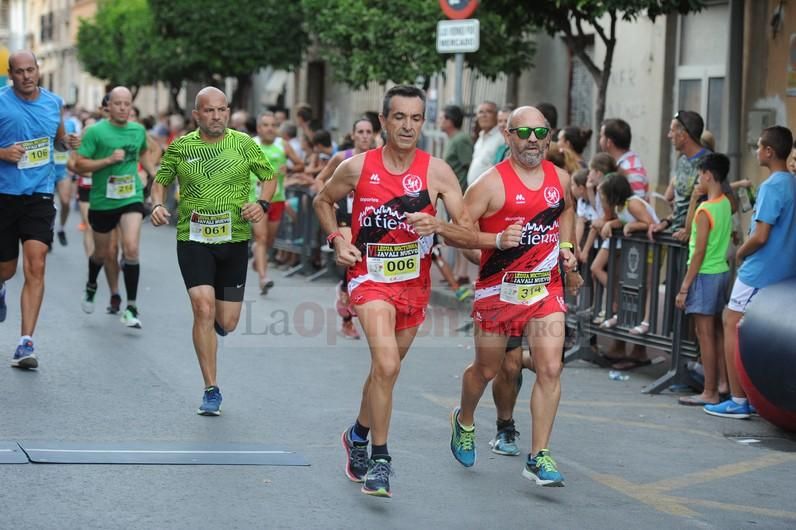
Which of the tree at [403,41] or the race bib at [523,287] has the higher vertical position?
the tree at [403,41]

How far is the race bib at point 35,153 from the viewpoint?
9.61m

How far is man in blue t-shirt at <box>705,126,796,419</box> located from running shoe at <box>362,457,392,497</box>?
337cm

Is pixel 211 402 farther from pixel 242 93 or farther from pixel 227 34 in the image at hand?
pixel 242 93

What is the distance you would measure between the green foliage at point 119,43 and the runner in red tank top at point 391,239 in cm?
2554

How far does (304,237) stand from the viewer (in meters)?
17.4

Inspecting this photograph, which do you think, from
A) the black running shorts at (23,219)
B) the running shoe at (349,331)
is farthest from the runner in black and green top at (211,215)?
the running shoe at (349,331)

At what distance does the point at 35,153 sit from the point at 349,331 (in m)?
3.53

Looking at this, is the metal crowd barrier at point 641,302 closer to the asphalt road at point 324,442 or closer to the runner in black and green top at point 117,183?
the asphalt road at point 324,442

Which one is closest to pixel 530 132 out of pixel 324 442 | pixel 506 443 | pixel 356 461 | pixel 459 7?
pixel 506 443

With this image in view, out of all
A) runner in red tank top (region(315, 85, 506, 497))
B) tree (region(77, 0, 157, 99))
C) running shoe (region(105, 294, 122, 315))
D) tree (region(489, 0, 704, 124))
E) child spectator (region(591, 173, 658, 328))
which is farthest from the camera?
tree (region(77, 0, 157, 99))

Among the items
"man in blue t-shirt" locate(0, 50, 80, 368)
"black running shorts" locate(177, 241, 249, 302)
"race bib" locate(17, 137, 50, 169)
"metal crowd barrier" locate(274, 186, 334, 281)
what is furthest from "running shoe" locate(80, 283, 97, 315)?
"metal crowd barrier" locate(274, 186, 334, 281)

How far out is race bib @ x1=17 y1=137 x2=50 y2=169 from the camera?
9.61 m

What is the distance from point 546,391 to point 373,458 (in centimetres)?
97

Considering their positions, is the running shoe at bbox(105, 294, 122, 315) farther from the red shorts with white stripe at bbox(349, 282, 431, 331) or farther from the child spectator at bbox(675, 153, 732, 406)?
the red shorts with white stripe at bbox(349, 282, 431, 331)
